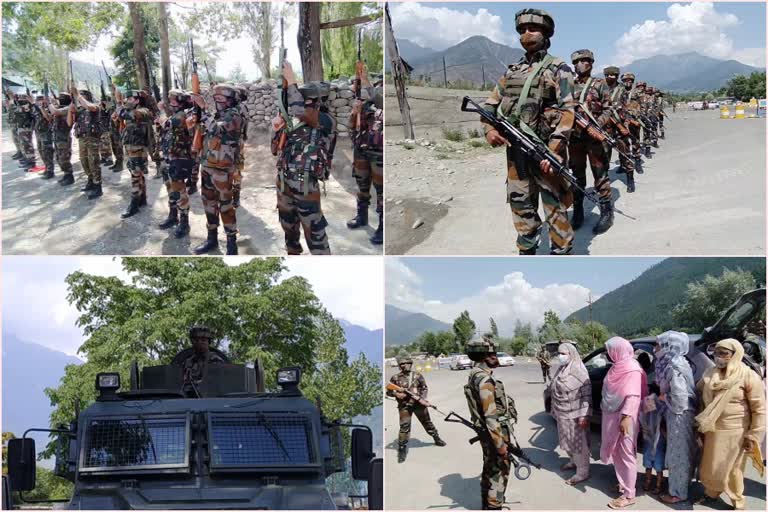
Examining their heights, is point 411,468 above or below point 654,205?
below

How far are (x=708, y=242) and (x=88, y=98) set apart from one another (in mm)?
8198

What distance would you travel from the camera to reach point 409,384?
300 inches

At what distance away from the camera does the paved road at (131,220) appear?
25.4 ft

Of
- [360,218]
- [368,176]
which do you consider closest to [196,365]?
[360,218]

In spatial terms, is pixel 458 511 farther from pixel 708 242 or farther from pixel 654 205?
pixel 654 205

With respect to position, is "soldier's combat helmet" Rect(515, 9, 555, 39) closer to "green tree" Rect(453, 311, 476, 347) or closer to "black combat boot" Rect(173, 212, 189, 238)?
"black combat boot" Rect(173, 212, 189, 238)

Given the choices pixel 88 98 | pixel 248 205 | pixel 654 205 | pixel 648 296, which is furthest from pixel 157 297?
pixel 648 296

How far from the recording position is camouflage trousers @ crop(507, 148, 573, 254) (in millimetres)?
5871

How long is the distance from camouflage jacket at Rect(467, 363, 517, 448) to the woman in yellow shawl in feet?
4.49

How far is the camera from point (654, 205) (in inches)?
313

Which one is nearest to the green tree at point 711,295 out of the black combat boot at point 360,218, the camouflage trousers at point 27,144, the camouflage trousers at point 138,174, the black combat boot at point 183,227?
the black combat boot at point 360,218

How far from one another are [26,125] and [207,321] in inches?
200

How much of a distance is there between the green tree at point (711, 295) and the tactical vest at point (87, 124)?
11.4 metres

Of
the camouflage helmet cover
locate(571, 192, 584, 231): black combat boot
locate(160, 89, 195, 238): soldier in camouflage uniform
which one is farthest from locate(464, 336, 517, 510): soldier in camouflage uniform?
locate(160, 89, 195, 238): soldier in camouflage uniform
